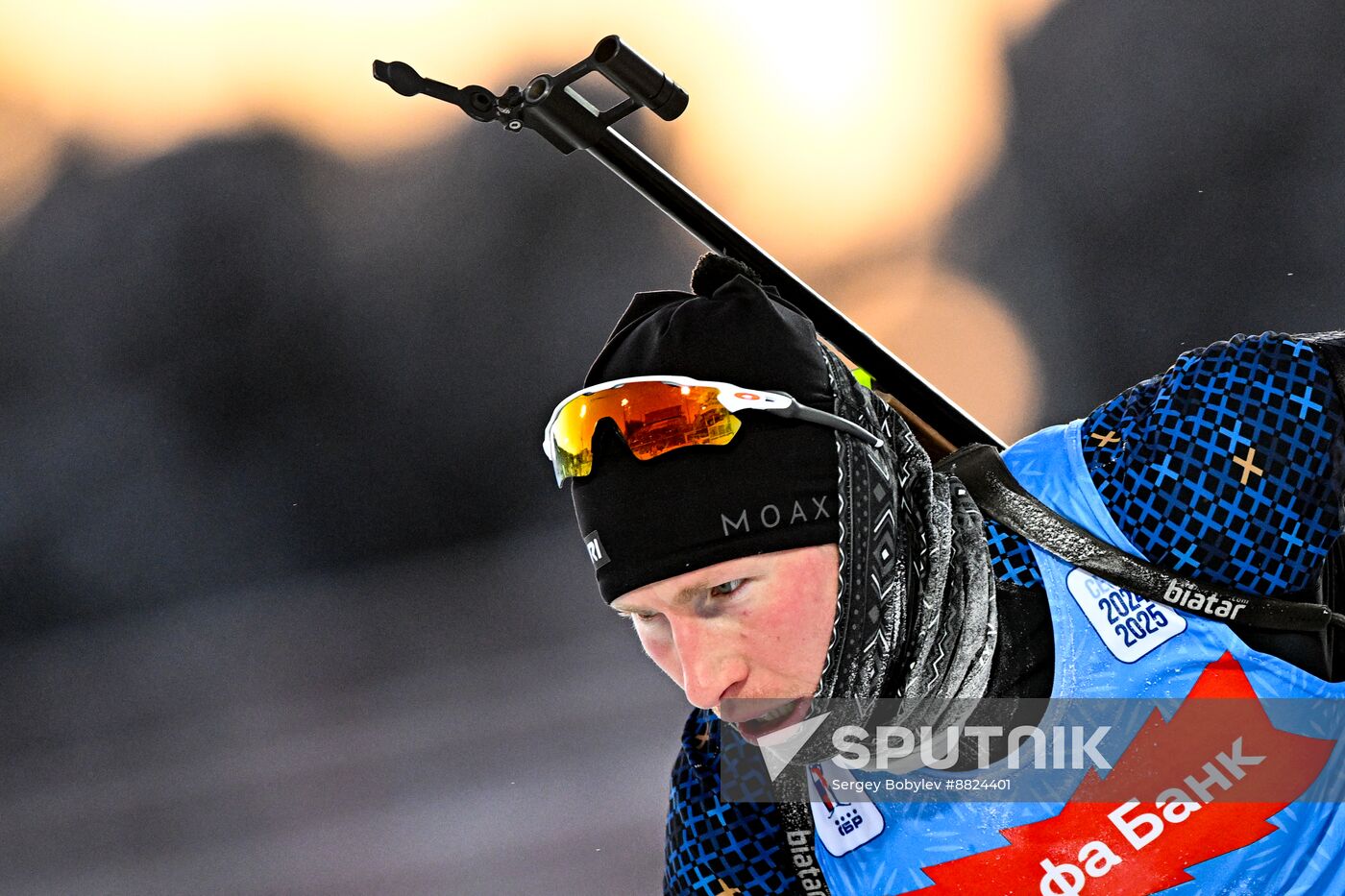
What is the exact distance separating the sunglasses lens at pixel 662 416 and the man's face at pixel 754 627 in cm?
11

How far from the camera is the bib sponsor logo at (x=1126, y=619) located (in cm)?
116

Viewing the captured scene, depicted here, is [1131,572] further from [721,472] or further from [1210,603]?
[721,472]

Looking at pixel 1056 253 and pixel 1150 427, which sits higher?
pixel 1056 253

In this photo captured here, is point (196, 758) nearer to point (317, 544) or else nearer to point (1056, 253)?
point (317, 544)

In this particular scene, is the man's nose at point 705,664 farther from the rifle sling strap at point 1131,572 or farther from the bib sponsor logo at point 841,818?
the rifle sling strap at point 1131,572

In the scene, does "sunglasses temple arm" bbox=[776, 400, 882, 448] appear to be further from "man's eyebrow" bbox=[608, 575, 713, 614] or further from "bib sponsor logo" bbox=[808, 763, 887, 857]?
"bib sponsor logo" bbox=[808, 763, 887, 857]

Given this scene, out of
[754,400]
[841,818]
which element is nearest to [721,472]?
[754,400]

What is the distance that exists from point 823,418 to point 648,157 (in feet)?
1.27

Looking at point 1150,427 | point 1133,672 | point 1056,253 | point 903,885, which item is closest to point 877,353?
point 1150,427

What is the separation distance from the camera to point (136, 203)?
109 inches

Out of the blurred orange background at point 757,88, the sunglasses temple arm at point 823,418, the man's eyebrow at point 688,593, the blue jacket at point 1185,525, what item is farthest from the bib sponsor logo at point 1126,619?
the blurred orange background at point 757,88

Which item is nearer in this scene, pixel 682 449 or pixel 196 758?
pixel 682 449

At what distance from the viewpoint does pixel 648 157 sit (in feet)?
4.35

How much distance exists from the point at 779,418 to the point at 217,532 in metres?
2.09
